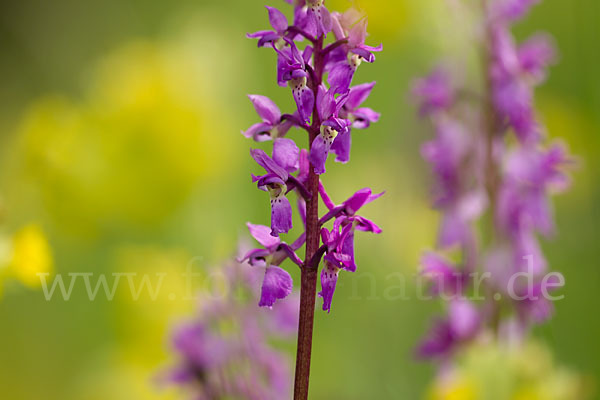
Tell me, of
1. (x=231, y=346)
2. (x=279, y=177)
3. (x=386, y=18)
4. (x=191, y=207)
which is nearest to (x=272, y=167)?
(x=279, y=177)

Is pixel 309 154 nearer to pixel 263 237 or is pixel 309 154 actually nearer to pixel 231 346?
pixel 263 237

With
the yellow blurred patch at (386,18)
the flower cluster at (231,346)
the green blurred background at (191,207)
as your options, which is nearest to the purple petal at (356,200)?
the flower cluster at (231,346)

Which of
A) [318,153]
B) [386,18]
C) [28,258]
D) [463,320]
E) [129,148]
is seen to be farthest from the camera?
[386,18]

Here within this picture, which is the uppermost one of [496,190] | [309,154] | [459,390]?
[496,190]

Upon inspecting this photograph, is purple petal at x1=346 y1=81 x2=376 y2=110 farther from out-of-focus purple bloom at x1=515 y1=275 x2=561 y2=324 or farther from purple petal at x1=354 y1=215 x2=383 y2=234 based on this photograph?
out-of-focus purple bloom at x1=515 y1=275 x2=561 y2=324

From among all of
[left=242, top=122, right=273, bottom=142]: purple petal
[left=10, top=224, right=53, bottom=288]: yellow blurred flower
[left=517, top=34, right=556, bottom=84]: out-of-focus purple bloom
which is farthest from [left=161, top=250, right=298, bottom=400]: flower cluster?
[left=517, top=34, right=556, bottom=84]: out-of-focus purple bloom

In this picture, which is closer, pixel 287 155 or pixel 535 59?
pixel 287 155
